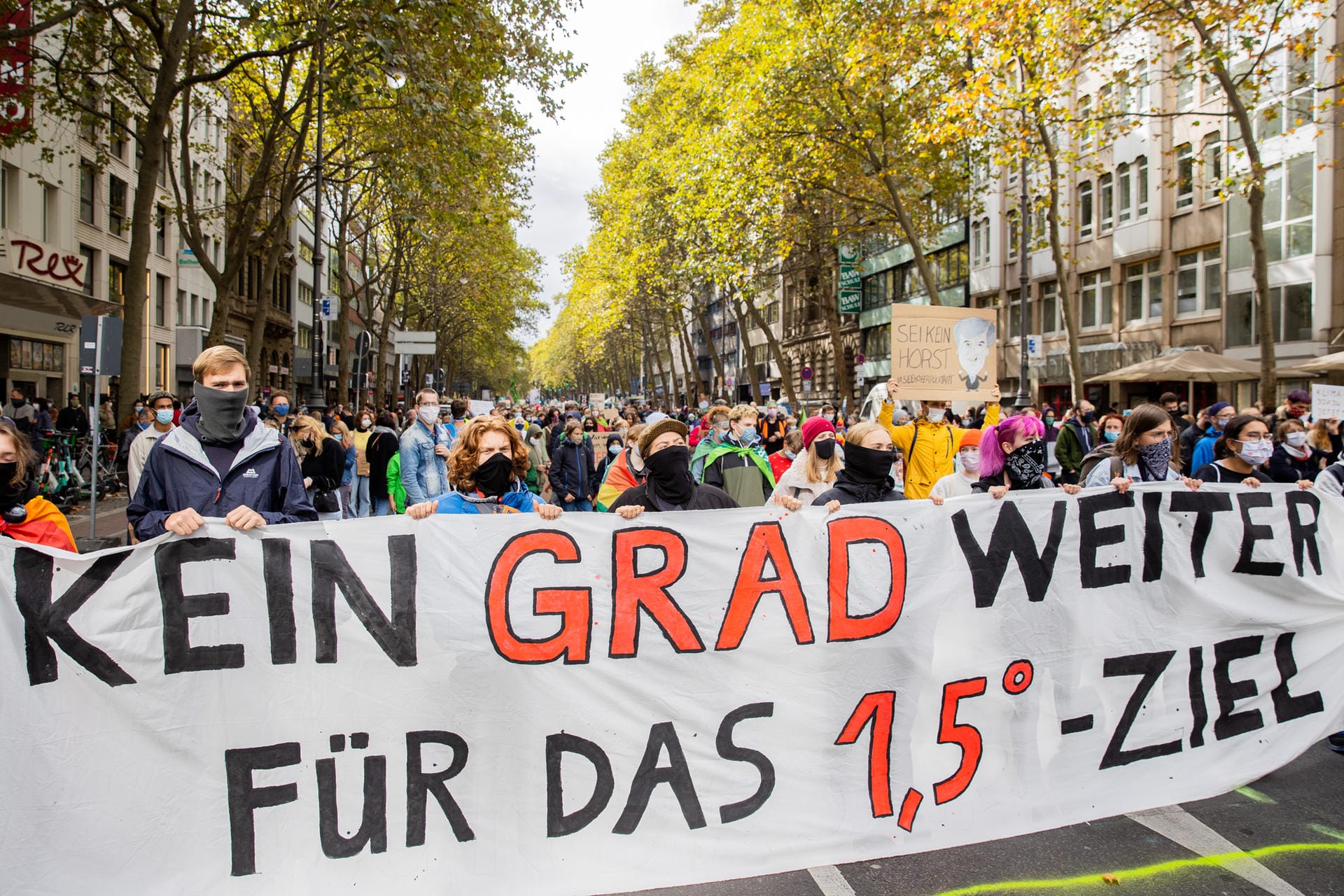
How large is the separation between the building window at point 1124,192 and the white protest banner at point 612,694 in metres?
30.4

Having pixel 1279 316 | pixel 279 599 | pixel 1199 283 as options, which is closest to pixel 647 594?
pixel 279 599

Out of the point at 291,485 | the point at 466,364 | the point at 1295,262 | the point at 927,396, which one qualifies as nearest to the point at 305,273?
the point at 466,364

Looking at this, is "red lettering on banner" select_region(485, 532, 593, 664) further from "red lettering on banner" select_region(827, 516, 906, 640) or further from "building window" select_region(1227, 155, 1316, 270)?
"building window" select_region(1227, 155, 1316, 270)

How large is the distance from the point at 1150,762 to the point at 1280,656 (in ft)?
3.22

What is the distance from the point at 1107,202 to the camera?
32.7 m

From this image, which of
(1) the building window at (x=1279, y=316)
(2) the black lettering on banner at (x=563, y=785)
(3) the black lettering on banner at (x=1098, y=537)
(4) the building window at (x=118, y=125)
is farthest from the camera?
(1) the building window at (x=1279, y=316)

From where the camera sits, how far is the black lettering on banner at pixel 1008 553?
4.24 metres

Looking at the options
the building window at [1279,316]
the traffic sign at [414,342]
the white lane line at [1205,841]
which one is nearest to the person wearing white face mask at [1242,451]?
the white lane line at [1205,841]

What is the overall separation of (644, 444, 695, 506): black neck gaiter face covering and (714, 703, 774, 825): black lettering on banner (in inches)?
56.6

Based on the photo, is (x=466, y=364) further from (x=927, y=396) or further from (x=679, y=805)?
(x=679, y=805)

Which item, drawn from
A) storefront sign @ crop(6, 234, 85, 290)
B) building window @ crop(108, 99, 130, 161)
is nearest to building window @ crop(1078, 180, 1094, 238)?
building window @ crop(108, 99, 130, 161)

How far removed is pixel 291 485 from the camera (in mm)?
4129

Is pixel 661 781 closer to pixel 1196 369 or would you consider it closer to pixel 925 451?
pixel 925 451

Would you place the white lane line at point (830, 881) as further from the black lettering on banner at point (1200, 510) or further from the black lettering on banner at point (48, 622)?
the black lettering on banner at point (48, 622)
